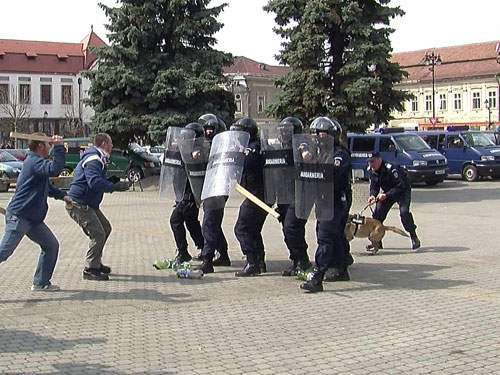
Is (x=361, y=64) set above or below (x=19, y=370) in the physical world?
above

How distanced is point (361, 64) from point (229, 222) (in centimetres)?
864

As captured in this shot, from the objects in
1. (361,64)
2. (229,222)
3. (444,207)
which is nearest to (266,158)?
(229,222)

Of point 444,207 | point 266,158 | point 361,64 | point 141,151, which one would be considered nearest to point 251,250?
point 266,158

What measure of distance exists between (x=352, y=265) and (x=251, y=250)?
1.78 meters

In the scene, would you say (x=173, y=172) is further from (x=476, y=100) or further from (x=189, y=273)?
(x=476, y=100)

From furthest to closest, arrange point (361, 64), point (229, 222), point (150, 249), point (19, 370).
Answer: point (361, 64) → point (229, 222) → point (150, 249) → point (19, 370)

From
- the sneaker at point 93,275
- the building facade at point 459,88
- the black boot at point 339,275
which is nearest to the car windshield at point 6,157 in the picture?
the sneaker at point 93,275

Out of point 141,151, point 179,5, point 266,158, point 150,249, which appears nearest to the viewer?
point 266,158

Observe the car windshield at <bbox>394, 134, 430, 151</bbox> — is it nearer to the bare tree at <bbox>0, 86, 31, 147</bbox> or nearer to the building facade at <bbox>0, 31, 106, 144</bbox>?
the bare tree at <bbox>0, 86, 31, 147</bbox>

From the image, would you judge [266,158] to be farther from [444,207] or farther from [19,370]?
[444,207]

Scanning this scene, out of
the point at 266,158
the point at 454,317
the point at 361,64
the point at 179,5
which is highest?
the point at 179,5

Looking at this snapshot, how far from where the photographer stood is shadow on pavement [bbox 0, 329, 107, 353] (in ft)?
19.2

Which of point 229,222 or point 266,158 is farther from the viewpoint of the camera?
point 229,222

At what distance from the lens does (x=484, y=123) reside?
74625 millimetres
